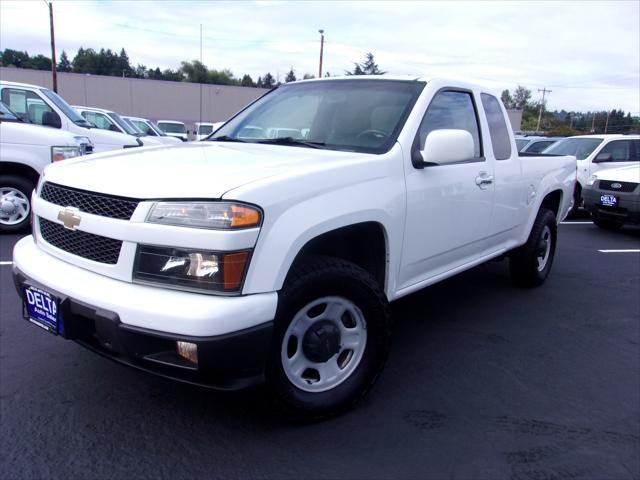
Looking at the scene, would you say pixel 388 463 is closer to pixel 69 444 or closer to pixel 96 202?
pixel 69 444

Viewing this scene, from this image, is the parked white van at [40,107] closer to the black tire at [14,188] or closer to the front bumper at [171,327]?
the black tire at [14,188]

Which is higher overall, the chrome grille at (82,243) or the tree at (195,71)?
the tree at (195,71)

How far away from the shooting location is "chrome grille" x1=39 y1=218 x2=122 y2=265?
2332 millimetres

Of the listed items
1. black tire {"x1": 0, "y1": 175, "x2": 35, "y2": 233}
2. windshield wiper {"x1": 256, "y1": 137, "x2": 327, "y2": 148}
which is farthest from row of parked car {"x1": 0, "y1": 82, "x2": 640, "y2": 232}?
windshield wiper {"x1": 256, "y1": 137, "x2": 327, "y2": 148}

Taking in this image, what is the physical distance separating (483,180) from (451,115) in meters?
0.52

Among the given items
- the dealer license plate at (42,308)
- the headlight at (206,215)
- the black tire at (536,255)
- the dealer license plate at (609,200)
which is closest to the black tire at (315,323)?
the headlight at (206,215)

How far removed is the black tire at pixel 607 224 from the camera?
9.14 m

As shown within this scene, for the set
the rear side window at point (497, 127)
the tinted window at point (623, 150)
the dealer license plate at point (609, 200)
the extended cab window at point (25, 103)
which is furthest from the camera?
the tinted window at point (623, 150)

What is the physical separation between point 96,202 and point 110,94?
4170cm

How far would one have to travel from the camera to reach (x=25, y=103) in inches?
313

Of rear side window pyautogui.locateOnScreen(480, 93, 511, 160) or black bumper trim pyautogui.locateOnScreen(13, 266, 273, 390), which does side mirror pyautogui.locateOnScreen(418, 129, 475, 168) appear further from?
black bumper trim pyautogui.locateOnScreen(13, 266, 273, 390)

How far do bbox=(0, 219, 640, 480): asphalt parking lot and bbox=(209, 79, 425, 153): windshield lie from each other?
149cm

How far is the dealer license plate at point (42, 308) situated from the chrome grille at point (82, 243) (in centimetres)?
24

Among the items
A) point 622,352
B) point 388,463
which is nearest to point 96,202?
point 388,463
